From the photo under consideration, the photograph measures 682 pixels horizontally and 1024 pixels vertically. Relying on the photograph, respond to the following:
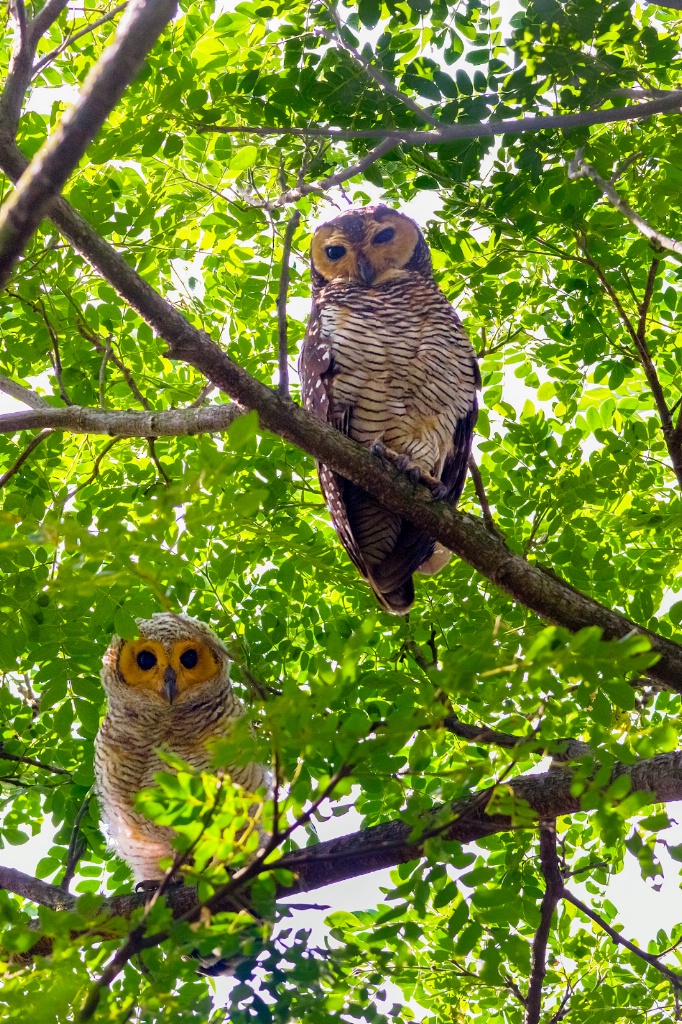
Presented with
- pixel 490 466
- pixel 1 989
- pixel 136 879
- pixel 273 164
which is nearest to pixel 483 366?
pixel 490 466

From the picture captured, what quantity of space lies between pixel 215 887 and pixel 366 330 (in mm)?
2750

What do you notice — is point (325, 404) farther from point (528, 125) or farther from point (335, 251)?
point (528, 125)

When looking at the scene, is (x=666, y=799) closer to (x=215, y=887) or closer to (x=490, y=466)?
(x=215, y=887)

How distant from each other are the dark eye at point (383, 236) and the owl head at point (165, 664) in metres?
2.02

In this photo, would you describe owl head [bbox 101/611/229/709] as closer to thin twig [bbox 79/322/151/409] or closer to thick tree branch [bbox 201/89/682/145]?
thin twig [bbox 79/322/151/409]

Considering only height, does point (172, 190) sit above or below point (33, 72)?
above

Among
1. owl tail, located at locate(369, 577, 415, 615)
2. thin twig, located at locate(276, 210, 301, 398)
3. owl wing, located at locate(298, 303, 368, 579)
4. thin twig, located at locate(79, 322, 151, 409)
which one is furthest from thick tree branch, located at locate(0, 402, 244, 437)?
owl tail, located at locate(369, 577, 415, 615)

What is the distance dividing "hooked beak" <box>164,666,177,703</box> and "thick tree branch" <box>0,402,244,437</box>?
54.5 inches

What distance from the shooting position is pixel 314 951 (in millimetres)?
1717

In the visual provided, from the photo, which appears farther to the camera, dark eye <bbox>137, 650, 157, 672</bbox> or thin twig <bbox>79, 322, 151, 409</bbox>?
dark eye <bbox>137, 650, 157, 672</bbox>

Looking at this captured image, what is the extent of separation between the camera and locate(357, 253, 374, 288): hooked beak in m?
4.36

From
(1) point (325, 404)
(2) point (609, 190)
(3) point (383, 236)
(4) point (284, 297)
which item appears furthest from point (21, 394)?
(2) point (609, 190)

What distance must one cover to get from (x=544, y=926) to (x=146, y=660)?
6.68 feet

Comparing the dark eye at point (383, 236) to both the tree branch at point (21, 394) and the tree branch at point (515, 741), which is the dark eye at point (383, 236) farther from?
the tree branch at point (515, 741)
